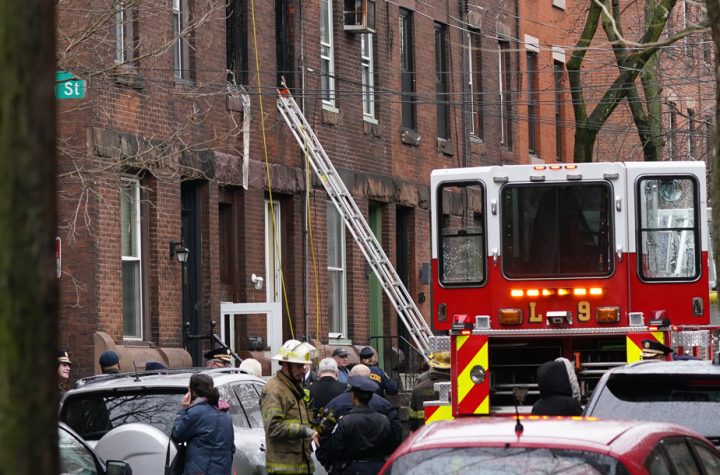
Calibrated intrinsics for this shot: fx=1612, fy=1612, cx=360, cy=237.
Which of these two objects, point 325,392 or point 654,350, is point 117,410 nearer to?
point 325,392

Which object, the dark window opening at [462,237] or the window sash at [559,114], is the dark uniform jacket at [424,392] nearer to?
the dark window opening at [462,237]

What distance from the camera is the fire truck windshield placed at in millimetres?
15711

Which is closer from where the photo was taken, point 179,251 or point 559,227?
point 559,227

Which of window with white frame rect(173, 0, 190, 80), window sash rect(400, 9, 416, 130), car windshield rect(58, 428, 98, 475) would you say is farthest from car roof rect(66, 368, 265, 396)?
window sash rect(400, 9, 416, 130)

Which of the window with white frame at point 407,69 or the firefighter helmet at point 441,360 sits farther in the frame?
the window with white frame at point 407,69

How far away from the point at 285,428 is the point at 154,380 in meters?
1.56

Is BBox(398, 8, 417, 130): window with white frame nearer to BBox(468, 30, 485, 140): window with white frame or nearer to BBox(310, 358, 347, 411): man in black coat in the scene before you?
BBox(468, 30, 485, 140): window with white frame

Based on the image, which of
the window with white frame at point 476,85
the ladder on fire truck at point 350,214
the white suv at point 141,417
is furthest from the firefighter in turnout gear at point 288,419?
the window with white frame at point 476,85

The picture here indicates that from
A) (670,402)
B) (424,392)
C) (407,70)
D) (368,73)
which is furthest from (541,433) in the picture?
(407,70)

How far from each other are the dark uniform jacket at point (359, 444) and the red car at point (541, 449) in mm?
4131

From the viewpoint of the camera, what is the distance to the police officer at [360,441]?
11.6 metres

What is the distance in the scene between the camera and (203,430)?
1184 cm

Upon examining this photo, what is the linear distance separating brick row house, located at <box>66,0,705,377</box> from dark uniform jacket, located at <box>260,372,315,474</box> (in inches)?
192

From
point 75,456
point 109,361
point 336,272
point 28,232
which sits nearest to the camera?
point 28,232
